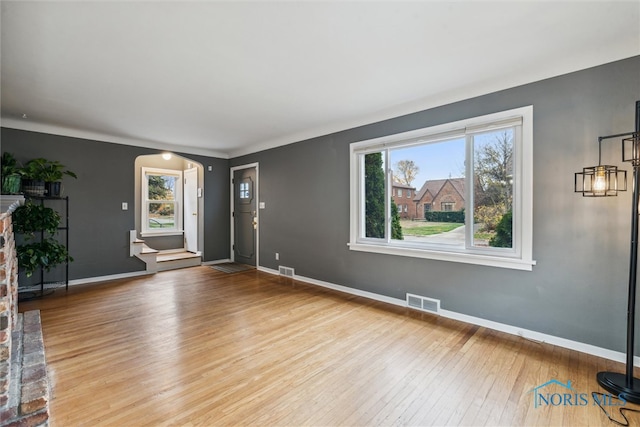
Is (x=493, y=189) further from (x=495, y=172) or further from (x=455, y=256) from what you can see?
(x=455, y=256)

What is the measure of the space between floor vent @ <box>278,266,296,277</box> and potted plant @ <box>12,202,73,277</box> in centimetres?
313

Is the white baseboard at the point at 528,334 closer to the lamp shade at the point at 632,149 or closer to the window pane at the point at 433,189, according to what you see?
the window pane at the point at 433,189

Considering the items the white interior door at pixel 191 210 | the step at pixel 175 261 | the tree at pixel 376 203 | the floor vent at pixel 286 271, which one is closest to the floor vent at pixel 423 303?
the tree at pixel 376 203

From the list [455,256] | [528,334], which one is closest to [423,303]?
[455,256]

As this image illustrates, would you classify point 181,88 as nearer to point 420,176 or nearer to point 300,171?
point 300,171

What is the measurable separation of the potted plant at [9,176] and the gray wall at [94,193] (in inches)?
19.7

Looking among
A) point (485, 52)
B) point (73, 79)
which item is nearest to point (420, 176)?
point (485, 52)

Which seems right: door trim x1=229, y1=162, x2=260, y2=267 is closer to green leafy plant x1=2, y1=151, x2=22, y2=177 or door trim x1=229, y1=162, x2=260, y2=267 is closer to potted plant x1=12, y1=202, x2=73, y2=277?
potted plant x1=12, y1=202, x2=73, y2=277

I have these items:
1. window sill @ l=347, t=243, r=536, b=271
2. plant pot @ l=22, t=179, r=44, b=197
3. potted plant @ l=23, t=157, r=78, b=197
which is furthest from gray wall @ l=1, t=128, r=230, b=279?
window sill @ l=347, t=243, r=536, b=271

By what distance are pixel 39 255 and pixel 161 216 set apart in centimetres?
316

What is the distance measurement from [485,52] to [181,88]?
112 inches

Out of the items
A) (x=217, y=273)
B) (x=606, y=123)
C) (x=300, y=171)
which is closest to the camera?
(x=606, y=123)

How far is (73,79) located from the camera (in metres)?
2.74

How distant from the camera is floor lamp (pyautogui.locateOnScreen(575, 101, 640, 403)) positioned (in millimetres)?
1860
